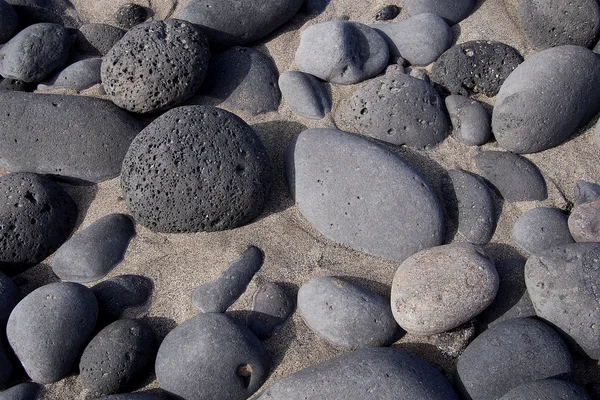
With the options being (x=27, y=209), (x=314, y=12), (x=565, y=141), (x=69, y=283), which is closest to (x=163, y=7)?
(x=314, y=12)

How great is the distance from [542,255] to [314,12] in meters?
2.09

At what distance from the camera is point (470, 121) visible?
3.03 metres

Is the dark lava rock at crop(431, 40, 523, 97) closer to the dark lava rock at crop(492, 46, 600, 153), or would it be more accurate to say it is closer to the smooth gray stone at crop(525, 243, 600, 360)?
the dark lava rock at crop(492, 46, 600, 153)

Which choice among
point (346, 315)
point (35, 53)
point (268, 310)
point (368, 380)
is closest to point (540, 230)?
point (346, 315)

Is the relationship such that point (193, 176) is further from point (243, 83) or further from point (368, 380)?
point (368, 380)

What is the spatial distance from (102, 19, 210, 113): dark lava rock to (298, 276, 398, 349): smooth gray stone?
135cm

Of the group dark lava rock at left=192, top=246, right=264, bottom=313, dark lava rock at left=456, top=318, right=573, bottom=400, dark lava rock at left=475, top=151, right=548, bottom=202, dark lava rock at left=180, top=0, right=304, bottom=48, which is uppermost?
dark lava rock at left=180, top=0, right=304, bottom=48

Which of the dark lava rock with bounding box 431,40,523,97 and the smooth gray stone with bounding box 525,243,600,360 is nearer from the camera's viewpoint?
the smooth gray stone with bounding box 525,243,600,360

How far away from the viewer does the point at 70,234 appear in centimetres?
287

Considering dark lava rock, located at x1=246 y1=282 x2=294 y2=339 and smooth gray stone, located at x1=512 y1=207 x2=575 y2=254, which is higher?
smooth gray stone, located at x1=512 y1=207 x2=575 y2=254

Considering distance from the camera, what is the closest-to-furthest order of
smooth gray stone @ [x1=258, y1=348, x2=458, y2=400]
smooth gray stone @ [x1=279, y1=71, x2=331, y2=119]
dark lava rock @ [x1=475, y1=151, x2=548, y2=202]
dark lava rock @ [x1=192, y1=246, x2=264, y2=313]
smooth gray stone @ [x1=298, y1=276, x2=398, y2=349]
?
smooth gray stone @ [x1=258, y1=348, x2=458, y2=400]
smooth gray stone @ [x1=298, y1=276, x2=398, y2=349]
dark lava rock @ [x1=192, y1=246, x2=264, y2=313]
dark lava rock @ [x1=475, y1=151, x2=548, y2=202]
smooth gray stone @ [x1=279, y1=71, x2=331, y2=119]

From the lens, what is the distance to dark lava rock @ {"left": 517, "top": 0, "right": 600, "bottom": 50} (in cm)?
322

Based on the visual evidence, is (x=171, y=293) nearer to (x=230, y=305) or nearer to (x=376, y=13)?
(x=230, y=305)

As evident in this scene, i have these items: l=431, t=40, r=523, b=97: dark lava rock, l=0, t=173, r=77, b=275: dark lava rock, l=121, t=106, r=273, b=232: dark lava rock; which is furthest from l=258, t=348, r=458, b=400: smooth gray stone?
l=431, t=40, r=523, b=97: dark lava rock
